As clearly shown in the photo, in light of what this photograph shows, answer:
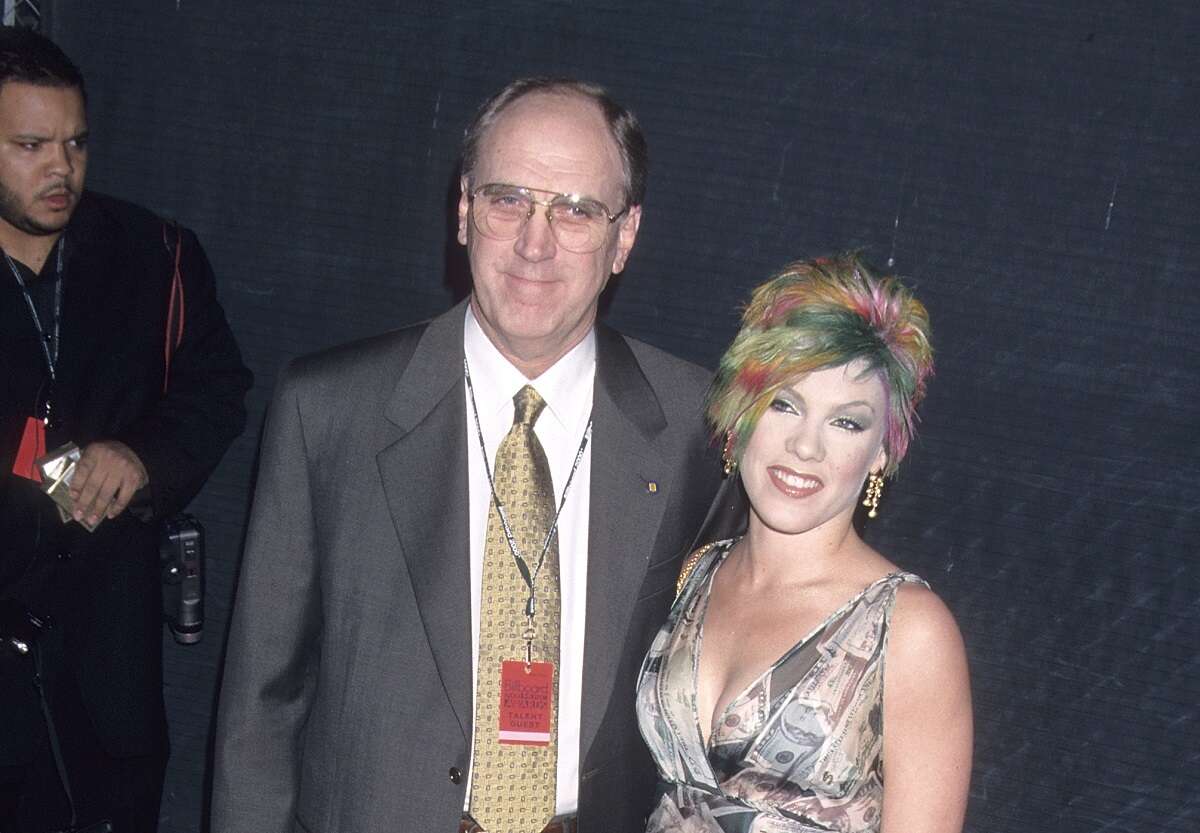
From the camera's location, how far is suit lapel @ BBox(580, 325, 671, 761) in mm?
1987

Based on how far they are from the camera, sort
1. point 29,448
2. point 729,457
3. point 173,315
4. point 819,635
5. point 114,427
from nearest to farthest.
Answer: point 819,635
point 729,457
point 29,448
point 114,427
point 173,315

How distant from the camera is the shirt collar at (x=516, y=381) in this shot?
2.05 m

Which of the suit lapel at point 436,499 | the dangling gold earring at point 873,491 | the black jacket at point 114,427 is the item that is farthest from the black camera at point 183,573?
the dangling gold earring at point 873,491

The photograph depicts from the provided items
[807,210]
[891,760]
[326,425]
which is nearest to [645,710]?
[891,760]

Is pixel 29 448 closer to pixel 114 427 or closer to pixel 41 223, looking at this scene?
pixel 114 427

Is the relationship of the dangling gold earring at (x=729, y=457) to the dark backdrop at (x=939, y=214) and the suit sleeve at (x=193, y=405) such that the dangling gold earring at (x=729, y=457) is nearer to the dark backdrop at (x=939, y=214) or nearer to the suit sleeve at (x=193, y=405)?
the dark backdrop at (x=939, y=214)

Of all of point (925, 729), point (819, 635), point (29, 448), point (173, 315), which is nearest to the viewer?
point (925, 729)

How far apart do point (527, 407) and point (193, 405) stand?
1205 millimetres

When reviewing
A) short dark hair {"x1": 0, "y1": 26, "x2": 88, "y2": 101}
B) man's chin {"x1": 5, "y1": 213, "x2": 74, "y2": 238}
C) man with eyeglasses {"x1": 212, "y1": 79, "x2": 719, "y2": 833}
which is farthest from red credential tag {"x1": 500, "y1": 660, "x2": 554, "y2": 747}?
short dark hair {"x1": 0, "y1": 26, "x2": 88, "y2": 101}

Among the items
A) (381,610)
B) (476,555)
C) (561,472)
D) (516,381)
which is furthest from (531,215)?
(381,610)

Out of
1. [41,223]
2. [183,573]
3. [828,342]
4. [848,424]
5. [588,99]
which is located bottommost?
[183,573]

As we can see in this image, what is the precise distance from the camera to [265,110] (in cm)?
322

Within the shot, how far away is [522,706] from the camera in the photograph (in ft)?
6.29

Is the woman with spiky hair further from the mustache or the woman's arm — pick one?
the mustache
